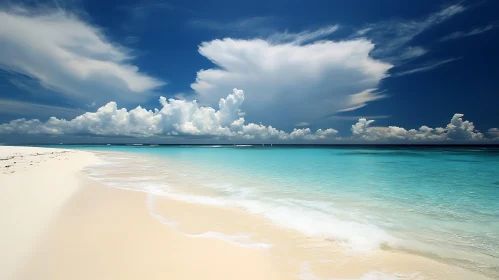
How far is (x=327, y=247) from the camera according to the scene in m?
4.68

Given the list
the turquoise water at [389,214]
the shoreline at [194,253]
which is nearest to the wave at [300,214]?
the turquoise water at [389,214]

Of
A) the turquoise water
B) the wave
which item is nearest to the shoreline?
the wave

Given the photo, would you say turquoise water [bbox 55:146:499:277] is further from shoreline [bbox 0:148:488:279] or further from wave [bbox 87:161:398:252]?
shoreline [bbox 0:148:488:279]

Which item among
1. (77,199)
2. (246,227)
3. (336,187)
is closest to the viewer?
(246,227)

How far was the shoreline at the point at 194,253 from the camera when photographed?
3.58 meters

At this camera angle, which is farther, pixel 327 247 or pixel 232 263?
pixel 327 247

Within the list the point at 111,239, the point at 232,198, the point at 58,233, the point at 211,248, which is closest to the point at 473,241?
the point at 211,248

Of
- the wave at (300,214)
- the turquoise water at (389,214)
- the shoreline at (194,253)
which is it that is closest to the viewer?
the shoreline at (194,253)

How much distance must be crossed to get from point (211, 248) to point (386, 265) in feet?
11.1

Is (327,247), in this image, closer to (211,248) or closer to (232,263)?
(232,263)

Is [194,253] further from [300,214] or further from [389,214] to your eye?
[389,214]

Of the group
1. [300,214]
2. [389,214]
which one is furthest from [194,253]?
[389,214]

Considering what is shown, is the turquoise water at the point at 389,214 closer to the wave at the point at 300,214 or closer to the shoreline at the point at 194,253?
the wave at the point at 300,214

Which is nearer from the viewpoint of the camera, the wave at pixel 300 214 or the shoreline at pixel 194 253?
the shoreline at pixel 194 253
